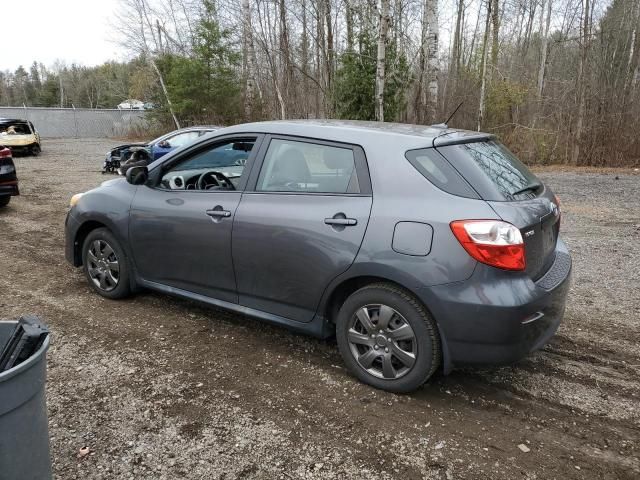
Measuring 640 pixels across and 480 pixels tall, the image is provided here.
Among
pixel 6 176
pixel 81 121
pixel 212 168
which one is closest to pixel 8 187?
pixel 6 176

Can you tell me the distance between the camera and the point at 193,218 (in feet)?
12.7

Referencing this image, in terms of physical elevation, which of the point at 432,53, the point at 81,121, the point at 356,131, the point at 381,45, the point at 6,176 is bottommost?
the point at 6,176

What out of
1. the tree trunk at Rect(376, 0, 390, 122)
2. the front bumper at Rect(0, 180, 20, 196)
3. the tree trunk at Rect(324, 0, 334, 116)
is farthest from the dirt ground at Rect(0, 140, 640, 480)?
the tree trunk at Rect(324, 0, 334, 116)

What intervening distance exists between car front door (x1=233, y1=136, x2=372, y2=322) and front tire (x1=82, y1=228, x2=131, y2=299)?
1445 mm

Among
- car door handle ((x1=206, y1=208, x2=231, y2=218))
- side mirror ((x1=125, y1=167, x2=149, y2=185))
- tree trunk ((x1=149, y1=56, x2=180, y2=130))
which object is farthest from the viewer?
tree trunk ((x1=149, y1=56, x2=180, y2=130))

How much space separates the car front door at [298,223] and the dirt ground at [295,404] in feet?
1.79

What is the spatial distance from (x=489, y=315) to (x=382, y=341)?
0.70m

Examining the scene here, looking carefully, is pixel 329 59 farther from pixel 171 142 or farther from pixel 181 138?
pixel 171 142

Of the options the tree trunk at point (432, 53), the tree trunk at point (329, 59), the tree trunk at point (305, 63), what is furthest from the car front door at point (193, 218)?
the tree trunk at point (305, 63)

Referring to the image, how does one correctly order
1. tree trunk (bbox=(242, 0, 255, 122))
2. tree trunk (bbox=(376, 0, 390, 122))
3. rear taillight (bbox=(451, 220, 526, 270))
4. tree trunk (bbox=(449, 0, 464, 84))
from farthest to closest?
tree trunk (bbox=(449, 0, 464, 84))
tree trunk (bbox=(242, 0, 255, 122))
tree trunk (bbox=(376, 0, 390, 122))
rear taillight (bbox=(451, 220, 526, 270))

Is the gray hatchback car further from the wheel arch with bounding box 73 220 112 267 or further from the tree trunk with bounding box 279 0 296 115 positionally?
the tree trunk with bounding box 279 0 296 115

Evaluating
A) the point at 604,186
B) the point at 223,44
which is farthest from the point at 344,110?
the point at 223,44

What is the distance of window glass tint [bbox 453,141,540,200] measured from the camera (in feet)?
10.2

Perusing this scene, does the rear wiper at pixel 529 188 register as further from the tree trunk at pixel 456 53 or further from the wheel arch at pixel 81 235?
the tree trunk at pixel 456 53
